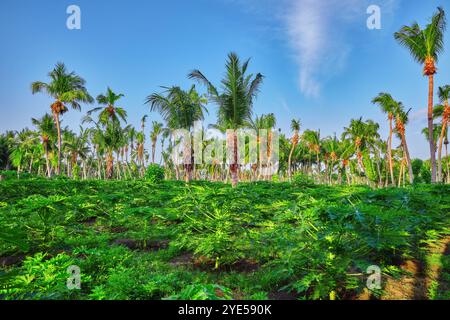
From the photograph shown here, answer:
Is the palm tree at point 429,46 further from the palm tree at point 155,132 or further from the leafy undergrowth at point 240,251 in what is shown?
the palm tree at point 155,132

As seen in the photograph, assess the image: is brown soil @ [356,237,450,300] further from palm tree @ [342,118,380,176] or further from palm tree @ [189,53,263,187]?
palm tree @ [342,118,380,176]

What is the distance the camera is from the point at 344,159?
165 ft

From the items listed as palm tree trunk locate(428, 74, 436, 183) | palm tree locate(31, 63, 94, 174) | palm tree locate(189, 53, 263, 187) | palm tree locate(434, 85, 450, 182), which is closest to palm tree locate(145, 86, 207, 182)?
palm tree locate(189, 53, 263, 187)

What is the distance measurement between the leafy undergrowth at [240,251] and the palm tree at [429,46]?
1669 cm

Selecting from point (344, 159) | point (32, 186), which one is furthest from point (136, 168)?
point (32, 186)

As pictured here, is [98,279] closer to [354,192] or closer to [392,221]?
[392,221]

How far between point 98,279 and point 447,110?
35.2 m

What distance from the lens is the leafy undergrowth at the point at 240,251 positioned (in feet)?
10.6

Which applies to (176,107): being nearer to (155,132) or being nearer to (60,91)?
(60,91)

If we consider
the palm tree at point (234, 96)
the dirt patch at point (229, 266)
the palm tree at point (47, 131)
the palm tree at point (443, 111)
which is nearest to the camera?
the dirt patch at point (229, 266)

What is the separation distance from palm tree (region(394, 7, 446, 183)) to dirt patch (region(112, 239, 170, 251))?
19.8m

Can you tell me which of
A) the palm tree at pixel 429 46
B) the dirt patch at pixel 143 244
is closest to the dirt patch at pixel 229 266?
the dirt patch at pixel 143 244

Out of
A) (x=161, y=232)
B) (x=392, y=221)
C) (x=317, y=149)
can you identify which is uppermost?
(x=317, y=149)

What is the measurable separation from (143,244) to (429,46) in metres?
23.0
